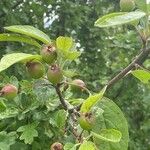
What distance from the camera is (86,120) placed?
1.25 metres

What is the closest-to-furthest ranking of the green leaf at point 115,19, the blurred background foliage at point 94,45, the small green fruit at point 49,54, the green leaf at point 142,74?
the green leaf at point 115,19
the small green fruit at point 49,54
the green leaf at point 142,74
the blurred background foliage at point 94,45

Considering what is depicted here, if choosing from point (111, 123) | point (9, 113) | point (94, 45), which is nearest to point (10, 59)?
point (111, 123)

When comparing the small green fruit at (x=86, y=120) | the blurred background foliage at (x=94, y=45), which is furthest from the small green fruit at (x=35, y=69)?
the blurred background foliage at (x=94, y=45)

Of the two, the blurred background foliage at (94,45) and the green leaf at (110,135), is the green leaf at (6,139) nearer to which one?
the green leaf at (110,135)

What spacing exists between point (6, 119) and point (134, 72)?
0.96m

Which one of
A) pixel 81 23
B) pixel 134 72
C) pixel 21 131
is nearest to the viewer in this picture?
pixel 134 72

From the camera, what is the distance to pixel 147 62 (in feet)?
14.8

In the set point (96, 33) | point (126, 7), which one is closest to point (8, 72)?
point (96, 33)

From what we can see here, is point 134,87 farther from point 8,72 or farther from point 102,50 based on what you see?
point 8,72

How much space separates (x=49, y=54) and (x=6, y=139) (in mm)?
907

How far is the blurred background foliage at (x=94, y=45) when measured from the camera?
399 centimetres

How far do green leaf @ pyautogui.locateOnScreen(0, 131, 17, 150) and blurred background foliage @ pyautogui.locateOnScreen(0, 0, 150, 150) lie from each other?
1580 mm

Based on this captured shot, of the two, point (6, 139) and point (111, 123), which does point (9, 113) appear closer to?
point (6, 139)

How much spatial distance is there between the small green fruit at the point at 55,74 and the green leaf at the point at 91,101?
137 millimetres
